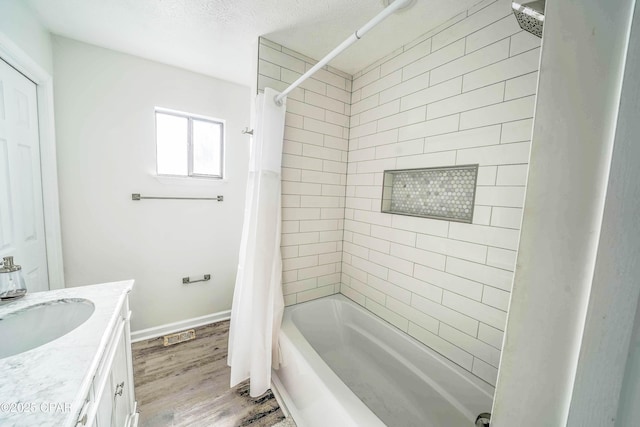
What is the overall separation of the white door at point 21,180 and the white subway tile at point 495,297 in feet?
8.41

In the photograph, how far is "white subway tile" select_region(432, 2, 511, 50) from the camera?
43.9 inches

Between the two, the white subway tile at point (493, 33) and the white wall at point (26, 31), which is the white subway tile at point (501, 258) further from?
the white wall at point (26, 31)

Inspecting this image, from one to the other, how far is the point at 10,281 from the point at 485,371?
2220mm

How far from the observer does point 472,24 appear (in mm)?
1214

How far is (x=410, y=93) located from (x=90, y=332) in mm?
1999

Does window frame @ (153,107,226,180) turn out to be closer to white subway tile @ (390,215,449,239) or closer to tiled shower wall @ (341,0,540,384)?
tiled shower wall @ (341,0,540,384)

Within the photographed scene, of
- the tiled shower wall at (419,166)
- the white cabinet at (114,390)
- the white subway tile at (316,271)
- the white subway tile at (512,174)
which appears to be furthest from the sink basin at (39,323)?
the white subway tile at (512,174)

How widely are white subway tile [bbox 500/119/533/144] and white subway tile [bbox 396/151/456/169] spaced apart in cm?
24

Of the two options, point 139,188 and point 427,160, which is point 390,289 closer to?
point 427,160

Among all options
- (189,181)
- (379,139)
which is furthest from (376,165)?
(189,181)

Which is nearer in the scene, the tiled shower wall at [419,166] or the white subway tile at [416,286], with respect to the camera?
the tiled shower wall at [419,166]

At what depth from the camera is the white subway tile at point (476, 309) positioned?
1.15 m

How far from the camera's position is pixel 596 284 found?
9.7 inches

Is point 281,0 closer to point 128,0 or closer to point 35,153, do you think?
point 128,0
